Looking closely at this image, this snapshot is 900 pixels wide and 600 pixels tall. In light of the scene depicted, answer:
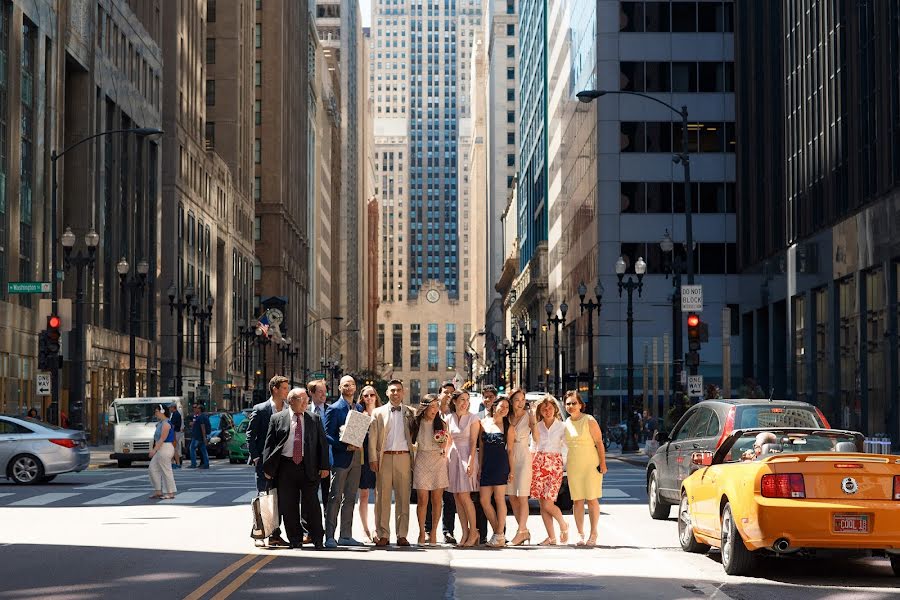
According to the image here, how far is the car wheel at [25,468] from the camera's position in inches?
1216

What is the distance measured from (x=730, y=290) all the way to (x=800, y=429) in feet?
207

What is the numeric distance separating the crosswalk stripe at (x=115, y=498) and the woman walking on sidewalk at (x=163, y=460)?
24.5 inches

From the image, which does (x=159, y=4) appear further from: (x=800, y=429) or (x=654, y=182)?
(x=800, y=429)

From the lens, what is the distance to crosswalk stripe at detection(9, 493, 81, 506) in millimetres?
25391

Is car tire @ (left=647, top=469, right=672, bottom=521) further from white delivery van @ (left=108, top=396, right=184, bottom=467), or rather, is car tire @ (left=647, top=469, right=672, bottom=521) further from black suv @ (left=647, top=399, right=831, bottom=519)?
white delivery van @ (left=108, top=396, right=184, bottom=467)

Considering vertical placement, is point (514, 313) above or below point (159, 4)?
below

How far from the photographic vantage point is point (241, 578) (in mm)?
13586

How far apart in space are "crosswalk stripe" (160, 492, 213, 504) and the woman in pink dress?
31.6ft

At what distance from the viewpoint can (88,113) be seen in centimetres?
6488

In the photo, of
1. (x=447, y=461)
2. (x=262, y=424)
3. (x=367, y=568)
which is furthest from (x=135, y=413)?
(x=367, y=568)

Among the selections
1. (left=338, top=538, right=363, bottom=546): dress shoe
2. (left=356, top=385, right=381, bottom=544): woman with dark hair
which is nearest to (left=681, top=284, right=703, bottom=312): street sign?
(left=356, top=385, right=381, bottom=544): woman with dark hair

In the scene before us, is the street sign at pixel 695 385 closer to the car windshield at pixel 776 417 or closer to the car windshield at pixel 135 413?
the car windshield at pixel 135 413

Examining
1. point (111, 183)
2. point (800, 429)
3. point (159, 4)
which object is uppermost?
point (159, 4)

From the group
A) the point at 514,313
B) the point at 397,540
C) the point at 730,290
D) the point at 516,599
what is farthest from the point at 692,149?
the point at 514,313
